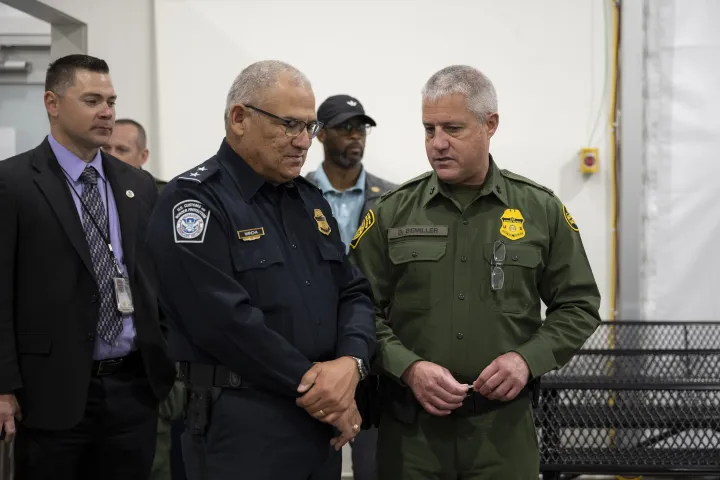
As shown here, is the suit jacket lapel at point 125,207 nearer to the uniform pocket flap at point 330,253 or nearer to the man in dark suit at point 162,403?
the man in dark suit at point 162,403

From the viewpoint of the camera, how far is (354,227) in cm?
328

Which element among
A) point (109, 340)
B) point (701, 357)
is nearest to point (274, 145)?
point (109, 340)

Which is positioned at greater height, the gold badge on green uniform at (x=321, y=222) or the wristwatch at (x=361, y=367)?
the gold badge on green uniform at (x=321, y=222)

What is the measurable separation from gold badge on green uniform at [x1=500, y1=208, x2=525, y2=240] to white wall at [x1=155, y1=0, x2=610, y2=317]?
2.08 m

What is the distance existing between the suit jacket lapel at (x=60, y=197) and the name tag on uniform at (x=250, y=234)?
791 millimetres

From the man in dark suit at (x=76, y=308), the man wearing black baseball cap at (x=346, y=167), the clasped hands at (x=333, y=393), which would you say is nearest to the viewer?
the clasped hands at (x=333, y=393)

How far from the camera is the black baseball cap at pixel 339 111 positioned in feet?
10.9

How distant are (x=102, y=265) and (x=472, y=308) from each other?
3.67 feet

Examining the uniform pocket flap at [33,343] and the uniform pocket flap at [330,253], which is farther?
the uniform pocket flap at [33,343]

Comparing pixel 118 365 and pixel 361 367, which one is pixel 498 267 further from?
pixel 118 365

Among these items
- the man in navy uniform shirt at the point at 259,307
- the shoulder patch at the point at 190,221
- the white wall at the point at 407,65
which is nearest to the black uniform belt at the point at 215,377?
the man in navy uniform shirt at the point at 259,307

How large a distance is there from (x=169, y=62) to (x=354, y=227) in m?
1.60

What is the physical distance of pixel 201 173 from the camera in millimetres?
1760

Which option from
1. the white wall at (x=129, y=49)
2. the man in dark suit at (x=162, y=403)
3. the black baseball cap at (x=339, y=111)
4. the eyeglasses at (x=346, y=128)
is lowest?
the man in dark suit at (x=162, y=403)
